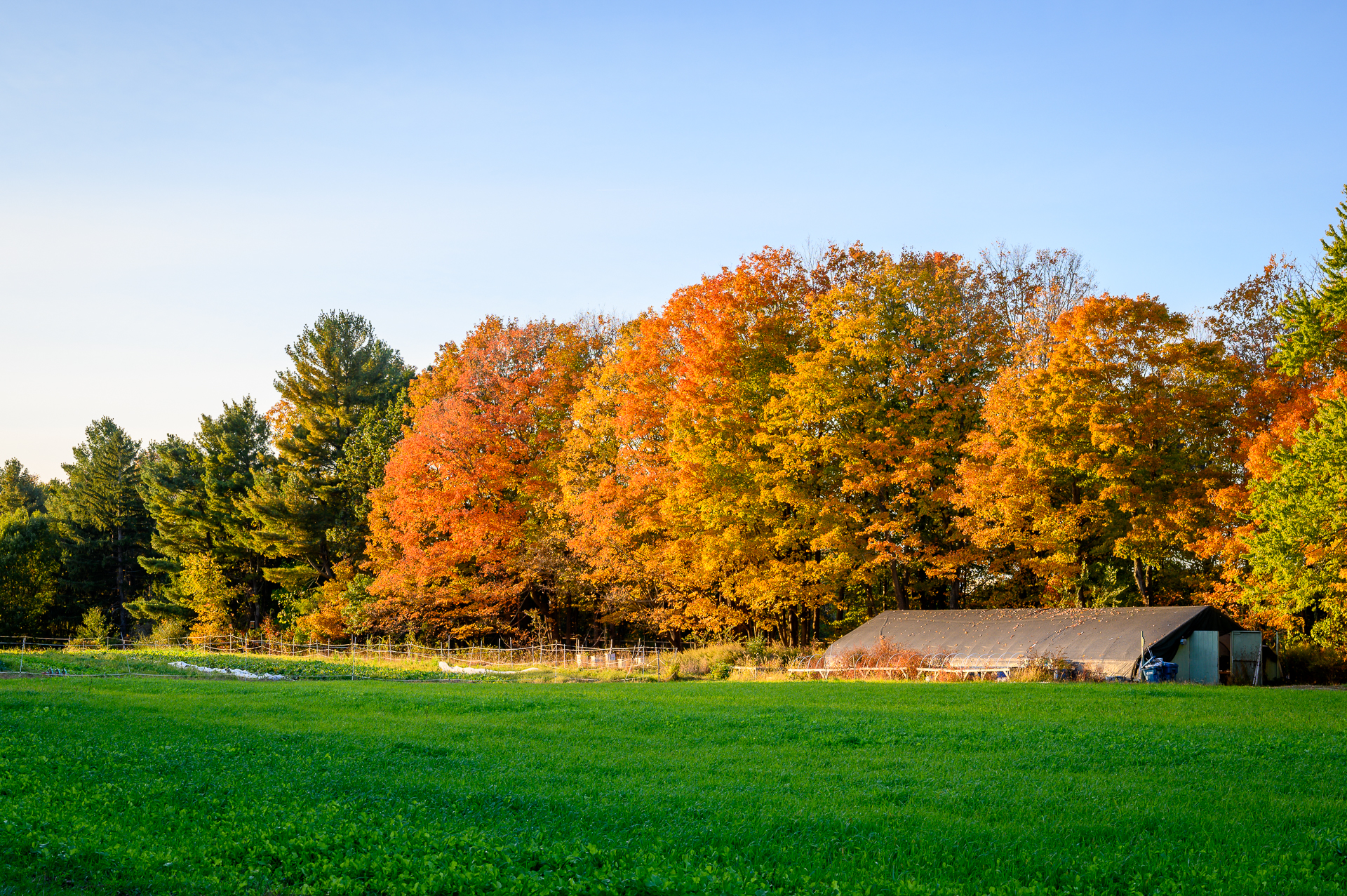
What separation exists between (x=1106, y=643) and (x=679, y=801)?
22241 millimetres

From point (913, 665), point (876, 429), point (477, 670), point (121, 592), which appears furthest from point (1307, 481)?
point (121, 592)

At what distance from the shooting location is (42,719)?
17188 mm

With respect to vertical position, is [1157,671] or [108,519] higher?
[108,519]

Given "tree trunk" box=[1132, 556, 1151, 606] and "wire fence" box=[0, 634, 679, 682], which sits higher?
"tree trunk" box=[1132, 556, 1151, 606]

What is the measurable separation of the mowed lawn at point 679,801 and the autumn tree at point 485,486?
1136 inches

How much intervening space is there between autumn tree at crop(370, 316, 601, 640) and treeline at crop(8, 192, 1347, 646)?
0.52 feet

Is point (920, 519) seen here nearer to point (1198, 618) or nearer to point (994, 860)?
point (1198, 618)

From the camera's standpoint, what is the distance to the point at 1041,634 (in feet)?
101

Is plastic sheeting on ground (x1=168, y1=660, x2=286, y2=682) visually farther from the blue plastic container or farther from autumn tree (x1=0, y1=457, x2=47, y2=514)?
autumn tree (x1=0, y1=457, x2=47, y2=514)

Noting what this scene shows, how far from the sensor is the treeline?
32.0m

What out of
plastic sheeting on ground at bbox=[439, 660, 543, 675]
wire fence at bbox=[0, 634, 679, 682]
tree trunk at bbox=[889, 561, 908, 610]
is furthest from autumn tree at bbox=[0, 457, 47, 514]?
tree trunk at bbox=[889, 561, 908, 610]

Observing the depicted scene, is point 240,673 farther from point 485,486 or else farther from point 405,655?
point 485,486

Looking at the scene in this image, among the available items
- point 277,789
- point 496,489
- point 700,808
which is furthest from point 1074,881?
point 496,489

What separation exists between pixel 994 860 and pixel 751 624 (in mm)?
37072
